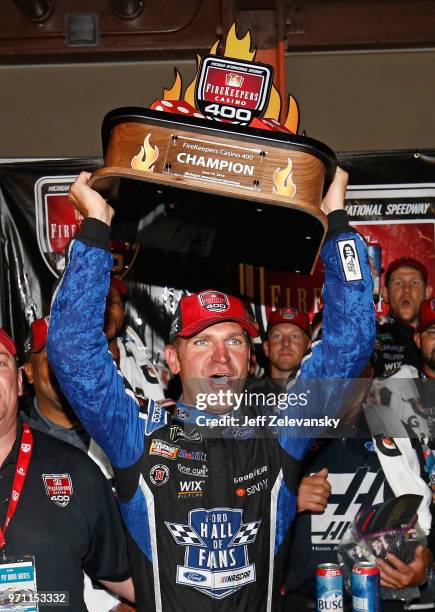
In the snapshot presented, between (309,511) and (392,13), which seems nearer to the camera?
(309,511)

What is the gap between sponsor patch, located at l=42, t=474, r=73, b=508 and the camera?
7.47 ft

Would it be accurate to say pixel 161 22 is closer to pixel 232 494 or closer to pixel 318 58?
pixel 318 58

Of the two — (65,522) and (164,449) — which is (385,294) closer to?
(164,449)

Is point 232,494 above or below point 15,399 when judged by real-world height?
below

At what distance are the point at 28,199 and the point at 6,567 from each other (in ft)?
7.50

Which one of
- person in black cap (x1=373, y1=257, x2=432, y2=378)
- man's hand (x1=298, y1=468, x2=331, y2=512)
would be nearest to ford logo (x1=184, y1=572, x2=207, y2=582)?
→ man's hand (x1=298, y1=468, x2=331, y2=512)

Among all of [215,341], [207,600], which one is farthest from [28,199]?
[207,600]

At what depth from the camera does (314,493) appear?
2.84m

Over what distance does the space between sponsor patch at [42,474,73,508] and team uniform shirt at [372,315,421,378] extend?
5.78 ft

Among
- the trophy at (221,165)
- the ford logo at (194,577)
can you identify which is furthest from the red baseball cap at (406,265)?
the ford logo at (194,577)

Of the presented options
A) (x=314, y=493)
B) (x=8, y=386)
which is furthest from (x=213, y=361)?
(x=314, y=493)

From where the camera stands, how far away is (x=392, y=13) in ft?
15.4

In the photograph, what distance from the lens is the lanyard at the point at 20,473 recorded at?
2207 mm

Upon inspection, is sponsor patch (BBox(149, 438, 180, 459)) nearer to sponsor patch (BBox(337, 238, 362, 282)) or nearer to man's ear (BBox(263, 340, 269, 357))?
sponsor patch (BBox(337, 238, 362, 282))
